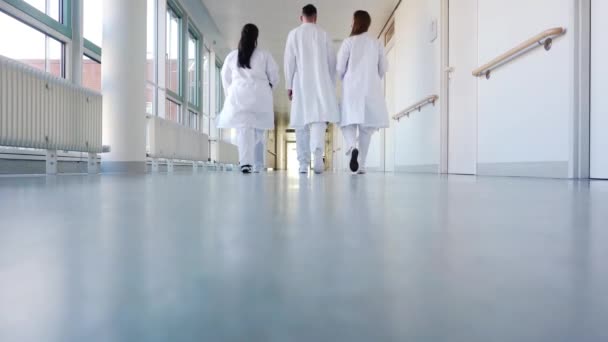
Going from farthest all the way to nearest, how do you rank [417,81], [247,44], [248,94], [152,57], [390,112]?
[390,112] → [152,57] → [417,81] → [248,94] → [247,44]

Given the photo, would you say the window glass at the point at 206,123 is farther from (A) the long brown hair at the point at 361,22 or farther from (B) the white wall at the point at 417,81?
(A) the long brown hair at the point at 361,22

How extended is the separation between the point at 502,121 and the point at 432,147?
5.28 ft

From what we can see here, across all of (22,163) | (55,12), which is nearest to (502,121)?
(22,163)

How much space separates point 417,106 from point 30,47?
154 inches

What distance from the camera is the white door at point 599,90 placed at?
81.4 inches

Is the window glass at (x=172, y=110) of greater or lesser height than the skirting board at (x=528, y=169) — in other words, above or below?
above

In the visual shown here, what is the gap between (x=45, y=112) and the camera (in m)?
3.06

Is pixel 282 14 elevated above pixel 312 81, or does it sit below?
above

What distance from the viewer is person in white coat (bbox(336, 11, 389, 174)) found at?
3.49 metres

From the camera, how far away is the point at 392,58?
684 centimetres

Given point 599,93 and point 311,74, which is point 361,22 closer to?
point 311,74

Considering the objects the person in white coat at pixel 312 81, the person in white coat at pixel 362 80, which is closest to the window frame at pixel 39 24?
the person in white coat at pixel 312 81

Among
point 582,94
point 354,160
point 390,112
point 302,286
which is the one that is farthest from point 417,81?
point 302,286

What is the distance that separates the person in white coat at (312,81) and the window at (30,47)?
6.51ft
